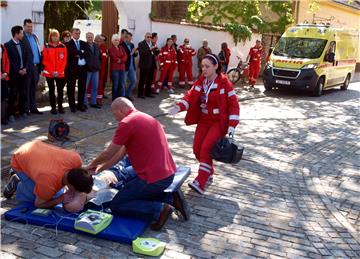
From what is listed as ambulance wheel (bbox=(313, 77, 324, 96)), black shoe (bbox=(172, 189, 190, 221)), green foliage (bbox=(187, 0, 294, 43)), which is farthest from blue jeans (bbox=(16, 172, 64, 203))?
green foliage (bbox=(187, 0, 294, 43))

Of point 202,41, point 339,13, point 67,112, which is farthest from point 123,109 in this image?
point 339,13

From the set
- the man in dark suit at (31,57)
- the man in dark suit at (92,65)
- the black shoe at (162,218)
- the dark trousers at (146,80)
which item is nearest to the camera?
the black shoe at (162,218)

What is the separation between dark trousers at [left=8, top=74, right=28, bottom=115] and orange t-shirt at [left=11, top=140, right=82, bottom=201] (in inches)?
175

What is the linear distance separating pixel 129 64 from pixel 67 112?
2.61 meters

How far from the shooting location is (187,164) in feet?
23.7

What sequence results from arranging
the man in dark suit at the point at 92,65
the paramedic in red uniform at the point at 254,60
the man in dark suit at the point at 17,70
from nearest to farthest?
the man in dark suit at the point at 17,70 → the man in dark suit at the point at 92,65 → the paramedic in red uniform at the point at 254,60

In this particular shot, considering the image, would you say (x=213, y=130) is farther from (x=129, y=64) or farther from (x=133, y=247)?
(x=129, y=64)

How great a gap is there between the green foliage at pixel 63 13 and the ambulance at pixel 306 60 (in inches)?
379

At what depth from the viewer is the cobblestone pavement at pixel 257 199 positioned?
4.54 meters

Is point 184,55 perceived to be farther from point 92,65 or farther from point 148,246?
point 148,246

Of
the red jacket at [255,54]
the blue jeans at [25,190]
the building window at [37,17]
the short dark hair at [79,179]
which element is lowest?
the blue jeans at [25,190]

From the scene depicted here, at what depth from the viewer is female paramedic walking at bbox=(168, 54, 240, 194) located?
229 inches

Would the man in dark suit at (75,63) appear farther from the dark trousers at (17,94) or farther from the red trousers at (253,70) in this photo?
the red trousers at (253,70)

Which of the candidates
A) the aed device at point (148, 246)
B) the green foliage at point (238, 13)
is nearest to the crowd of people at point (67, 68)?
the aed device at point (148, 246)
